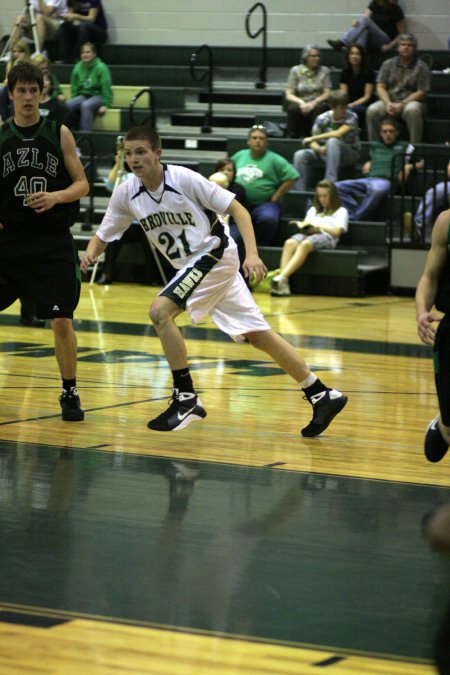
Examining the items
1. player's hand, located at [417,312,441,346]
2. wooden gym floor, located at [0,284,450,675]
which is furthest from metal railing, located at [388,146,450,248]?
player's hand, located at [417,312,441,346]

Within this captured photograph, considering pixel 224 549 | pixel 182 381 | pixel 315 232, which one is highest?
pixel 224 549

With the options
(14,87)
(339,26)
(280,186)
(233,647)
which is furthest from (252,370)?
(339,26)

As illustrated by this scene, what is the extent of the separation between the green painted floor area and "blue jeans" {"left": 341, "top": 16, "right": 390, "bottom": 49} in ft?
39.7

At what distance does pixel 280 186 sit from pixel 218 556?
34.5ft

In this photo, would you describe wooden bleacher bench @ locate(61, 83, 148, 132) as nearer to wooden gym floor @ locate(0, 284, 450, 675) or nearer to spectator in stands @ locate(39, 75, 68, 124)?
spectator in stands @ locate(39, 75, 68, 124)

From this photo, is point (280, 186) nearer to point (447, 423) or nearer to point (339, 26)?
point (339, 26)

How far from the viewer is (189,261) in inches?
241

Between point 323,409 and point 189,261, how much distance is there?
988 millimetres

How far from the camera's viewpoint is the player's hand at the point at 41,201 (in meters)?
5.93

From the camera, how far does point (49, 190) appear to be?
6125mm

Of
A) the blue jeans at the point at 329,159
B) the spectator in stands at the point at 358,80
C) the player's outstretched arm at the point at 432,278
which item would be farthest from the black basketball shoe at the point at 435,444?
the spectator in stands at the point at 358,80

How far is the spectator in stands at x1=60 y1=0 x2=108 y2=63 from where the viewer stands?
59.7 feet

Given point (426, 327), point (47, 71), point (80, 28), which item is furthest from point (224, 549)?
point (80, 28)

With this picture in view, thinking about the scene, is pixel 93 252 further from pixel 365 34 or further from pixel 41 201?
pixel 365 34
